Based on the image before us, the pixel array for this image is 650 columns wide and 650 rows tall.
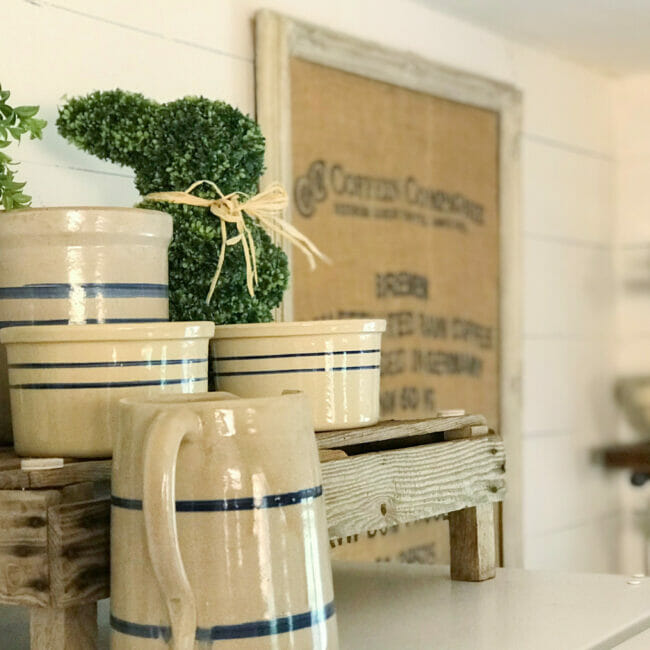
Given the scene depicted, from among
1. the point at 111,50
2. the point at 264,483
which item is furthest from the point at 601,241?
the point at 264,483

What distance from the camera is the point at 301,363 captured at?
0.78m

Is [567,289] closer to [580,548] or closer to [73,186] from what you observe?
[580,548]

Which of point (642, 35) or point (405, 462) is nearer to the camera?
point (405, 462)

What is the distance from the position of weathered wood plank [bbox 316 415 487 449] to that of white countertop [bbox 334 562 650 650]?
135 millimetres

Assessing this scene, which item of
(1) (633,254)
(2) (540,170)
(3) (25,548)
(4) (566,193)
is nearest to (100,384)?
(3) (25,548)

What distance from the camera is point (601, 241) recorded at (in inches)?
106

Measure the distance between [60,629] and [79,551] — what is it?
4 centimetres

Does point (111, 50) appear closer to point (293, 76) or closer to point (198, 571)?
point (293, 76)

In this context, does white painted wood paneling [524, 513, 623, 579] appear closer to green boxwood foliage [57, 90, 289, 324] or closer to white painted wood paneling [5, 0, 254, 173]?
white painted wood paneling [5, 0, 254, 173]

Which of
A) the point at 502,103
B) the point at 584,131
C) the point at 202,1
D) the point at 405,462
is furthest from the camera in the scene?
the point at 584,131

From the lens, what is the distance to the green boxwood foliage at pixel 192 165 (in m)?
0.85

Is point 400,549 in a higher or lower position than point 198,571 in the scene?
lower

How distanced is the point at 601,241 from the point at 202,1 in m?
1.42

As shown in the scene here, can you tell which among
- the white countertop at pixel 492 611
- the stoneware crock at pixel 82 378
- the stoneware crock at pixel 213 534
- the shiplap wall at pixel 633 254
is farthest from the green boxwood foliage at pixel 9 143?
the shiplap wall at pixel 633 254
